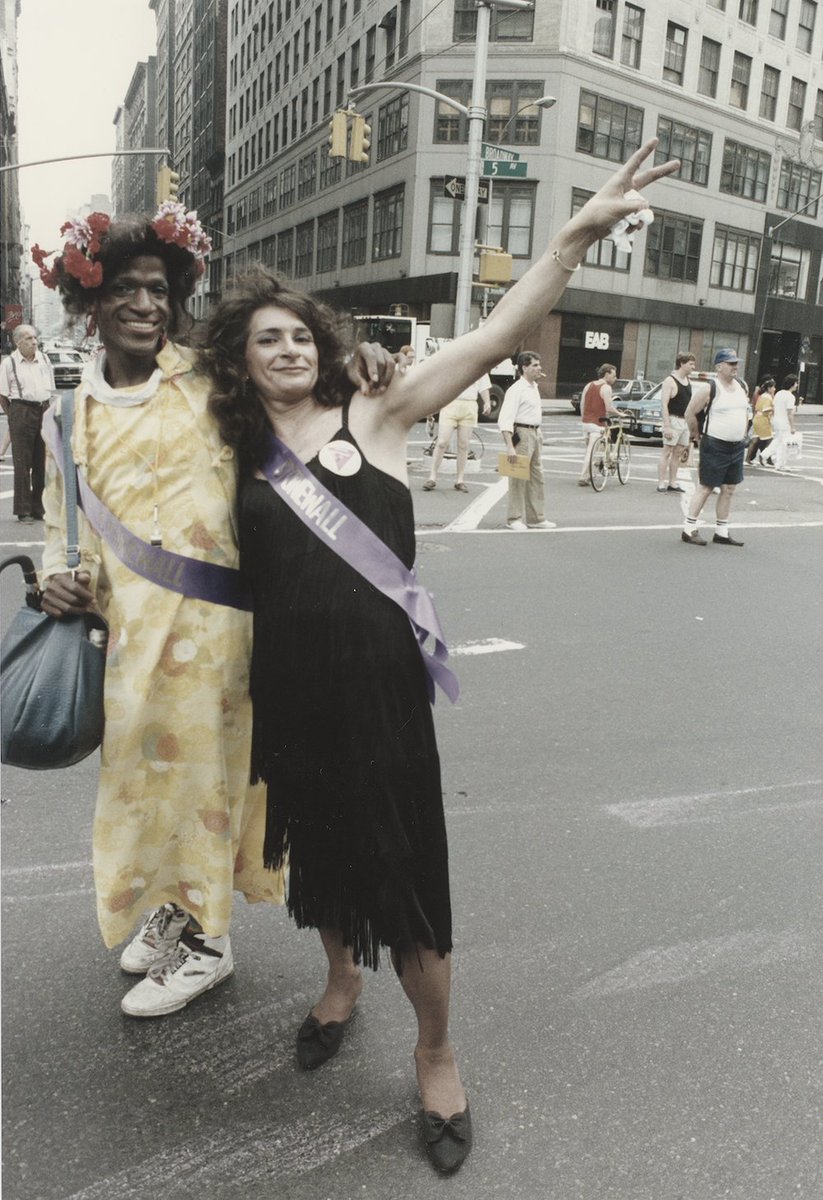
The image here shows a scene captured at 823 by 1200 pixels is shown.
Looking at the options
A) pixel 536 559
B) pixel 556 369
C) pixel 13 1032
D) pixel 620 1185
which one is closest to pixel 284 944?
pixel 13 1032

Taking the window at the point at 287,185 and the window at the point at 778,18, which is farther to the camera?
the window at the point at 287,185

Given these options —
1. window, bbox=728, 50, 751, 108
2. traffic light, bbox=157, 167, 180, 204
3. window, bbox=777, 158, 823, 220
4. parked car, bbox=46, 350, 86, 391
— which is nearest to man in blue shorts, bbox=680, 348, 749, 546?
traffic light, bbox=157, 167, 180, 204

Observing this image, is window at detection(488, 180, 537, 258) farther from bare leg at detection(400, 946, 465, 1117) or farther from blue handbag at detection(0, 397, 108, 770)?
bare leg at detection(400, 946, 465, 1117)

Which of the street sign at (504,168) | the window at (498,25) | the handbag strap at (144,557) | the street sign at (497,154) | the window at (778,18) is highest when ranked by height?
the window at (778,18)

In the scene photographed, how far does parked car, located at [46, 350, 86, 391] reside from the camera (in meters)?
33.3

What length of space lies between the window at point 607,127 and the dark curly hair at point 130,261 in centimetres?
3777

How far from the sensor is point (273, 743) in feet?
7.36

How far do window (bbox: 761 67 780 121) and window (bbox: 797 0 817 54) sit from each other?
1909mm

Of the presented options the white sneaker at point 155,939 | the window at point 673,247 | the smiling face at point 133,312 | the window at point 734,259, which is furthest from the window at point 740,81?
the white sneaker at point 155,939

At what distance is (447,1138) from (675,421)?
12637 mm

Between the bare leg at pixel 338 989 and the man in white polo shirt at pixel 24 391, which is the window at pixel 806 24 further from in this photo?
the bare leg at pixel 338 989

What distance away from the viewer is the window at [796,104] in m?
43.3

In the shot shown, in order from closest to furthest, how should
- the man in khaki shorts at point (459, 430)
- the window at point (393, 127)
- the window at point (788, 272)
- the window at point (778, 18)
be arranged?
the man in khaki shorts at point (459, 430) < the window at point (393, 127) < the window at point (778, 18) < the window at point (788, 272)

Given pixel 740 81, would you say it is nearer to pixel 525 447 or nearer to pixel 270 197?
pixel 270 197
